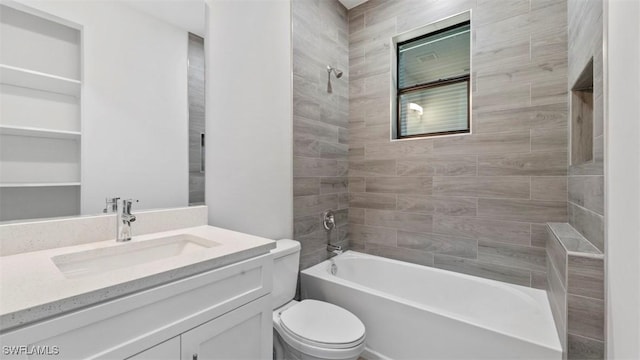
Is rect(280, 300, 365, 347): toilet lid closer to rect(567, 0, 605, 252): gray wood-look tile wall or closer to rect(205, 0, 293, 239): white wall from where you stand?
rect(205, 0, 293, 239): white wall

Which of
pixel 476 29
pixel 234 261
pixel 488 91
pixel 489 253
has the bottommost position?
pixel 489 253

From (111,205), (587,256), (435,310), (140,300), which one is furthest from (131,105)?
(587,256)

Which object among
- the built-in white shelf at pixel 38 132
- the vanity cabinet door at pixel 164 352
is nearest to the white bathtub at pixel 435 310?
the vanity cabinet door at pixel 164 352

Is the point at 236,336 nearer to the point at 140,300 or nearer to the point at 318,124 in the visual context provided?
the point at 140,300

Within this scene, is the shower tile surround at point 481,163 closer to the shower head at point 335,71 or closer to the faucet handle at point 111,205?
the shower head at point 335,71

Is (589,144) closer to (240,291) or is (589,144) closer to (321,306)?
(321,306)

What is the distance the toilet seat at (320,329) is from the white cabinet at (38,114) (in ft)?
3.91

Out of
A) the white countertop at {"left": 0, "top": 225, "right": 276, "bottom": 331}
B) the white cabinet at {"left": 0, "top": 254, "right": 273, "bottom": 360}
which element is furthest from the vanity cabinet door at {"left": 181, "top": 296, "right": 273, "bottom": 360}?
the white countertop at {"left": 0, "top": 225, "right": 276, "bottom": 331}

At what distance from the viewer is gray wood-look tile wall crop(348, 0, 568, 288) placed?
177cm

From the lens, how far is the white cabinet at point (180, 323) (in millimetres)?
645

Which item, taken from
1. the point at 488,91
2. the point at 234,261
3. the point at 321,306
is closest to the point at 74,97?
the point at 234,261

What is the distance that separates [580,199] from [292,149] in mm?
1762

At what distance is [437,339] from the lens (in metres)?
1.49

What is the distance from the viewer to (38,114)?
1066 millimetres
